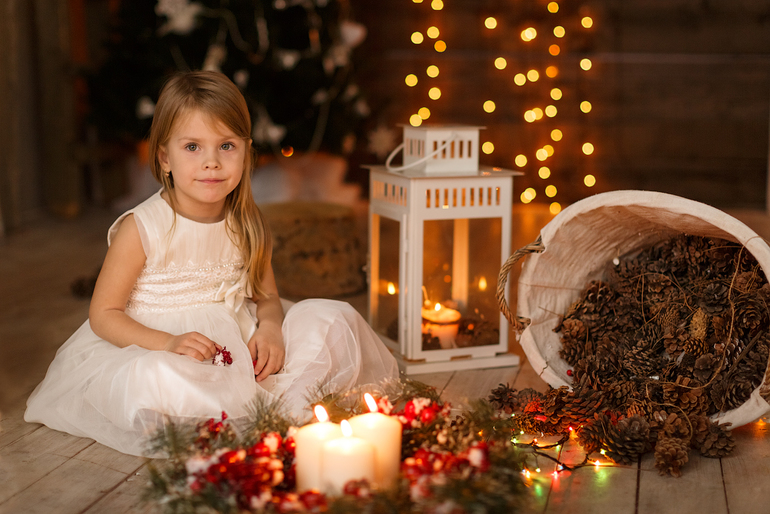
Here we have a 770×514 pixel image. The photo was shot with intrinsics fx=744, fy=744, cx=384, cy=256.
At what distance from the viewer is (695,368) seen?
148 cm

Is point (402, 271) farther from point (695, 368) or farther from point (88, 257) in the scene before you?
point (88, 257)

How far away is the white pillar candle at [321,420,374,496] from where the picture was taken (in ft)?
3.16

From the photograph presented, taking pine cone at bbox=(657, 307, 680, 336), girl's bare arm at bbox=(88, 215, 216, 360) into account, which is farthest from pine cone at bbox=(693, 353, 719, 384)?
girl's bare arm at bbox=(88, 215, 216, 360)

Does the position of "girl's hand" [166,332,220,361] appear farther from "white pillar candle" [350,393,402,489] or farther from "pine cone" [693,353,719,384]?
"pine cone" [693,353,719,384]

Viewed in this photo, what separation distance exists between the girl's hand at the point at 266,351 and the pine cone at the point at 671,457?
0.74 meters

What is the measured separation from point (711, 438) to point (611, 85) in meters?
3.14

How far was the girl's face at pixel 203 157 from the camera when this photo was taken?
1.48 meters

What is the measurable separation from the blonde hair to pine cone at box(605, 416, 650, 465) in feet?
2.64

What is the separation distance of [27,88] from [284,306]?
284cm

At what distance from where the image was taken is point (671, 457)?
4.21 ft

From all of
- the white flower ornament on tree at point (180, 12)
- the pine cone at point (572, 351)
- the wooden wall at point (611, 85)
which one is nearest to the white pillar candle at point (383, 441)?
the pine cone at point (572, 351)

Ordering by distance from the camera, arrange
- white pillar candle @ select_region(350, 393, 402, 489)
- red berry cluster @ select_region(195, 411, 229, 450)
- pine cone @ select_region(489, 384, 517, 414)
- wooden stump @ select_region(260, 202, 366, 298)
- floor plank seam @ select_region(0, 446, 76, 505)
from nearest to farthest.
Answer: white pillar candle @ select_region(350, 393, 402, 489)
red berry cluster @ select_region(195, 411, 229, 450)
floor plank seam @ select_region(0, 446, 76, 505)
pine cone @ select_region(489, 384, 517, 414)
wooden stump @ select_region(260, 202, 366, 298)

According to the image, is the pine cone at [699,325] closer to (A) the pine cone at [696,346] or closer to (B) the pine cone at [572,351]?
(A) the pine cone at [696,346]

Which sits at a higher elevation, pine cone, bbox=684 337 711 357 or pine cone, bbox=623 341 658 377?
pine cone, bbox=684 337 711 357
